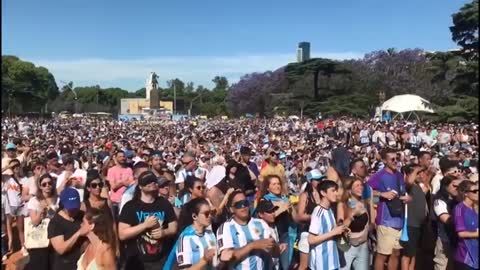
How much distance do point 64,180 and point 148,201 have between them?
3736 millimetres

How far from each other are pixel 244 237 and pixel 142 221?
86 cm

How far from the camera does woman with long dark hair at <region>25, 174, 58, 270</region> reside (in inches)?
231

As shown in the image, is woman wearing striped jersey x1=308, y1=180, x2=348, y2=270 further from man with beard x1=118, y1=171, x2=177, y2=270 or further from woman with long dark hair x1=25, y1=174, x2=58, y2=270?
woman with long dark hair x1=25, y1=174, x2=58, y2=270

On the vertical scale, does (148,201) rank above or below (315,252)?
above

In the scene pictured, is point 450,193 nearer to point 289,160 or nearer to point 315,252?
point 315,252

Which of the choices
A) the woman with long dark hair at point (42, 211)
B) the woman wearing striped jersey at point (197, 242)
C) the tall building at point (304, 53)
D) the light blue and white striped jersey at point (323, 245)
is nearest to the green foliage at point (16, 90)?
the woman with long dark hair at point (42, 211)

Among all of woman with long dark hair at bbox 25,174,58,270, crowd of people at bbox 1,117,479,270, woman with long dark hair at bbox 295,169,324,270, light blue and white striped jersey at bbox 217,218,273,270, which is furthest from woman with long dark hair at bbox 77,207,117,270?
woman with long dark hair at bbox 295,169,324,270

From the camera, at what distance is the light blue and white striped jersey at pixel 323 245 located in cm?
580

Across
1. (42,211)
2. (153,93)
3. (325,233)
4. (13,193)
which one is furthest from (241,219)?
(153,93)

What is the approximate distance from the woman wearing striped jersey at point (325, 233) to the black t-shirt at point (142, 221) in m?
1.36

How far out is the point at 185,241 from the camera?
4.96 m

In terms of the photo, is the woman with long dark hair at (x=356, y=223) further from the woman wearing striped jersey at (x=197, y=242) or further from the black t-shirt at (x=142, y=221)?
the black t-shirt at (x=142, y=221)

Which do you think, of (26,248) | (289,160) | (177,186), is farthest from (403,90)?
(26,248)

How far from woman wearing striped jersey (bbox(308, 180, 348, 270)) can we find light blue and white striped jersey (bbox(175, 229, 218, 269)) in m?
1.15
